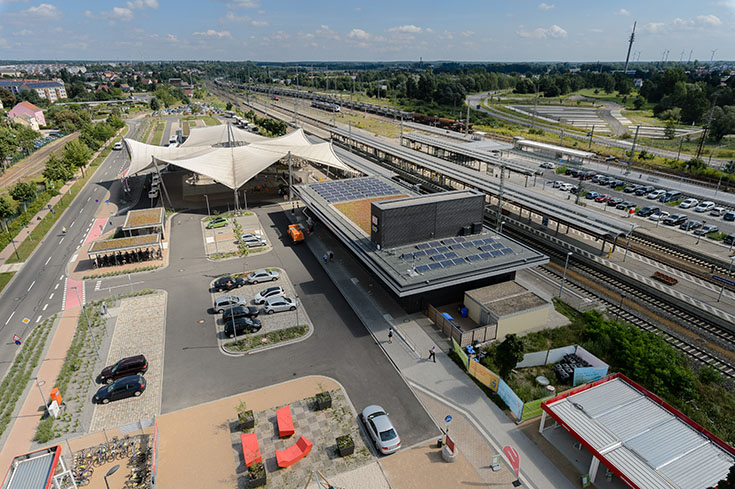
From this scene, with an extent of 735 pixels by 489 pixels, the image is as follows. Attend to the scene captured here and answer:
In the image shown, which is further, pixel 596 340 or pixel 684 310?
pixel 684 310

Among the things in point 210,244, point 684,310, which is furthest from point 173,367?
point 684,310

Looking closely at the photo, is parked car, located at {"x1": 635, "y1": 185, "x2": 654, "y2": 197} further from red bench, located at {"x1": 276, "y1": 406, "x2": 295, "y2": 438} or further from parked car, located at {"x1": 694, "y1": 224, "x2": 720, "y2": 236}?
red bench, located at {"x1": 276, "y1": 406, "x2": 295, "y2": 438}

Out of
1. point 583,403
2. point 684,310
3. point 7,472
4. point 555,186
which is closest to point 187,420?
point 7,472

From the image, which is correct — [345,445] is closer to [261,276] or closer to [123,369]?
[123,369]

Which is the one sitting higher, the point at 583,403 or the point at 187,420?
the point at 583,403

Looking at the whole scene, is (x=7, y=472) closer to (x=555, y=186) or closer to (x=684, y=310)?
(x=684, y=310)

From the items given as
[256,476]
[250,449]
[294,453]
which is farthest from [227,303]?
[256,476]

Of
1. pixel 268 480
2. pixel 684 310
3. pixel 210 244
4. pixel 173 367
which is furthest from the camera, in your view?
pixel 210 244

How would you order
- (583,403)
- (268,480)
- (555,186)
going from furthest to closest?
(555,186) < (583,403) < (268,480)
